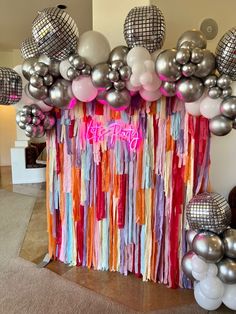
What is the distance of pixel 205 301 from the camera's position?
2082 mm

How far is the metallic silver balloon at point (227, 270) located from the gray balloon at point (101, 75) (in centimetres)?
150

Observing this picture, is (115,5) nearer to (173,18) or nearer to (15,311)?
A: (173,18)

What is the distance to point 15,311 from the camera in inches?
84.2

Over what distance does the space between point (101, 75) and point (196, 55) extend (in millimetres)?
624

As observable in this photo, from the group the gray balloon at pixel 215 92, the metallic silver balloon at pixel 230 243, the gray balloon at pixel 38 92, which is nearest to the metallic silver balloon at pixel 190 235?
the metallic silver balloon at pixel 230 243

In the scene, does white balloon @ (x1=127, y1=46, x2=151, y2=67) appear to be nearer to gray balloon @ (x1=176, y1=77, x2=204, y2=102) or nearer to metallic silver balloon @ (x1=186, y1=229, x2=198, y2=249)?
gray balloon @ (x1=176, y1=77, x2=204, y2=102)

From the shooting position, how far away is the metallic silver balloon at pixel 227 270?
6.48ft

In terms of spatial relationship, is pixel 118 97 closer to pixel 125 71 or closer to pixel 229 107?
pixel 125 71

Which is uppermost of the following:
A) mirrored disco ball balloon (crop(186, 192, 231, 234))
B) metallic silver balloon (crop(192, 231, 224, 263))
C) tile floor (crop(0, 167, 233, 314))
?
mirrored disco ball balloon (crop(186, 192, 231, 234))

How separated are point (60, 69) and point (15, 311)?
6.02 feet

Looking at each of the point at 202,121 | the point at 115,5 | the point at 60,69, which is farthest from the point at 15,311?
the point at 115,5

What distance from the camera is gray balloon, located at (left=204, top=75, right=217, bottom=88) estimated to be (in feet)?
5.92

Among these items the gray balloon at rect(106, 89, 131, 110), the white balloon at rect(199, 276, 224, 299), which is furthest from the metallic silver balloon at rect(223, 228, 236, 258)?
the gray balloon at rect(106, 89, 131, 110)

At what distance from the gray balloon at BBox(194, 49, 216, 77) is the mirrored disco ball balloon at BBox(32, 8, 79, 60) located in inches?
33.5
